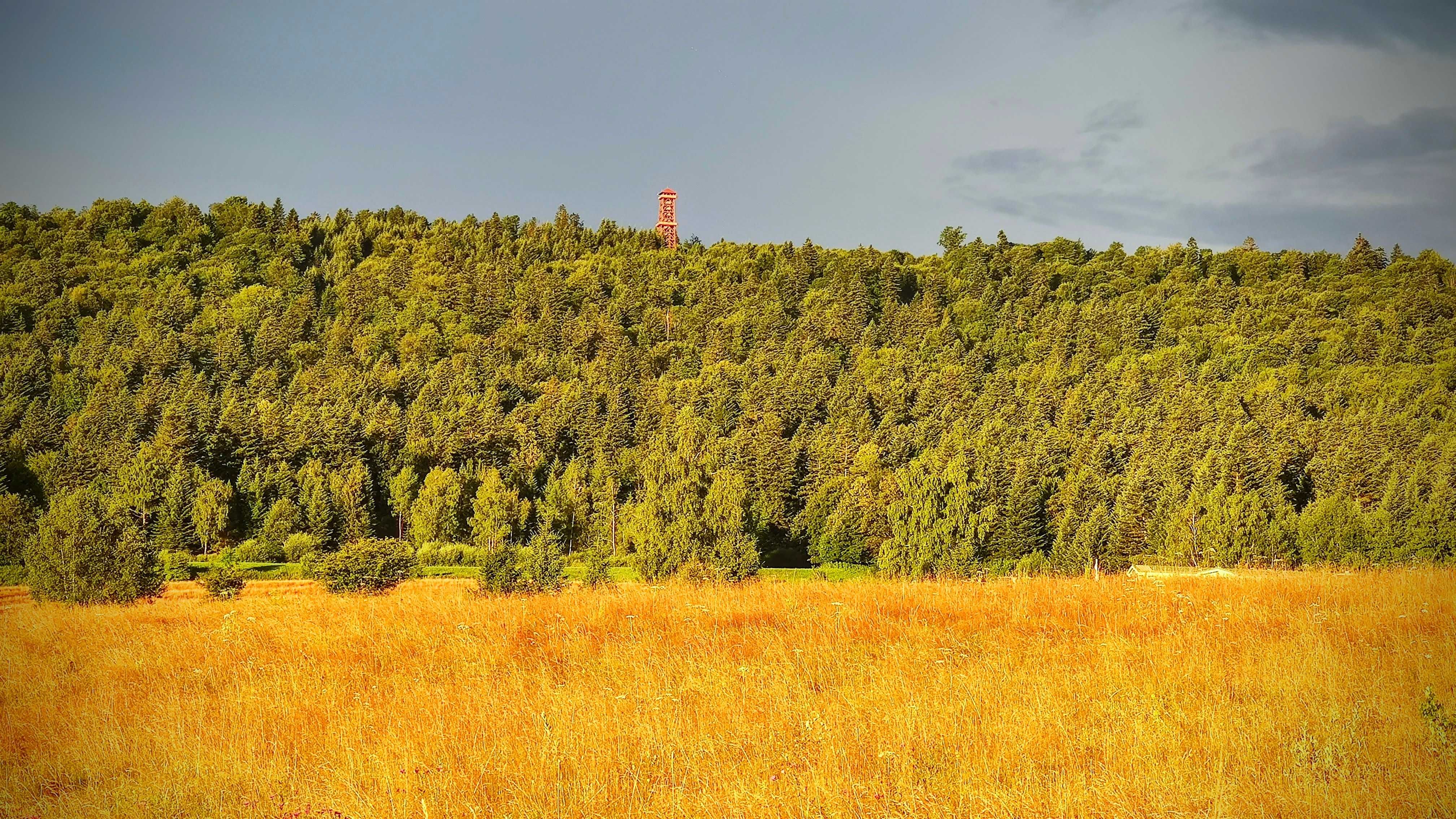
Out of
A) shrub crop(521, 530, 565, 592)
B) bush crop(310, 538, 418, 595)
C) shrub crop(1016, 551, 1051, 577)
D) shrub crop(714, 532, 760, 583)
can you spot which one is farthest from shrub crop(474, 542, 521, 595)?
shrub crop(1016, 551, 1051, 577)

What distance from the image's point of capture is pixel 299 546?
61.9 meters

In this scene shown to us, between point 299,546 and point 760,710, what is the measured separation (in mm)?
62238

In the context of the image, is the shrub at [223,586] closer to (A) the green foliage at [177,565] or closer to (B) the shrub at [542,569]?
(B) the shrub at [542,569]

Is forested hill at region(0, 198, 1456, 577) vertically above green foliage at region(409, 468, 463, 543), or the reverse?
forested hill at region(0, 198, 1456, 577)

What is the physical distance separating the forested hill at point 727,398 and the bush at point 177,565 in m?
2.48

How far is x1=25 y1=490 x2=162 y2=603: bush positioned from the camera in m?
17.9

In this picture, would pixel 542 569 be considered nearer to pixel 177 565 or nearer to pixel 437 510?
pixel 177 565

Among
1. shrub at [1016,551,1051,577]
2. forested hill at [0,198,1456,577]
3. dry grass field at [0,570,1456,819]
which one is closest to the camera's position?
dry grass field at [0,570,1456,819]

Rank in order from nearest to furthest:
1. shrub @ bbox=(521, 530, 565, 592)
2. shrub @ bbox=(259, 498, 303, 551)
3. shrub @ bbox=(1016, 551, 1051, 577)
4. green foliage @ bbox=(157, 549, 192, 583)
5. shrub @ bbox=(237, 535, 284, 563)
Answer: shrub @ bbox=(521, 530, 565, 592) → shrub @ bbox=(1016, 551, 1051, 577) → green foliage @ bbox=(157, 549, 192, 583) → shrub @ bbox=(237, 535, 284, 563) → shrub @ bbox=(259, 498, 303, 551)

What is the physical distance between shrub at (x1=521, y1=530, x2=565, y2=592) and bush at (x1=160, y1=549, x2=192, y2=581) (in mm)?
31151

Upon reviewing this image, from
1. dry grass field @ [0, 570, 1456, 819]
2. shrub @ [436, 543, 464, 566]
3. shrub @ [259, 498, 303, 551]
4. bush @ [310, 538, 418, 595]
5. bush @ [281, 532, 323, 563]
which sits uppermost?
dry grass field @ [0, 570, 1456, 819]

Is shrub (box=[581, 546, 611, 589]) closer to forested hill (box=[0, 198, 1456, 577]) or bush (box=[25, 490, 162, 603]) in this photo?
forested hill (box=[0, 198, 1456, 577])

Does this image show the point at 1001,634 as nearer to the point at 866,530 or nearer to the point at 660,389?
the point at 866,530

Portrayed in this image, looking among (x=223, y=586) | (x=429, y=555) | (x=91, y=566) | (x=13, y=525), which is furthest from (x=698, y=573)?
(x=429, y=555)
